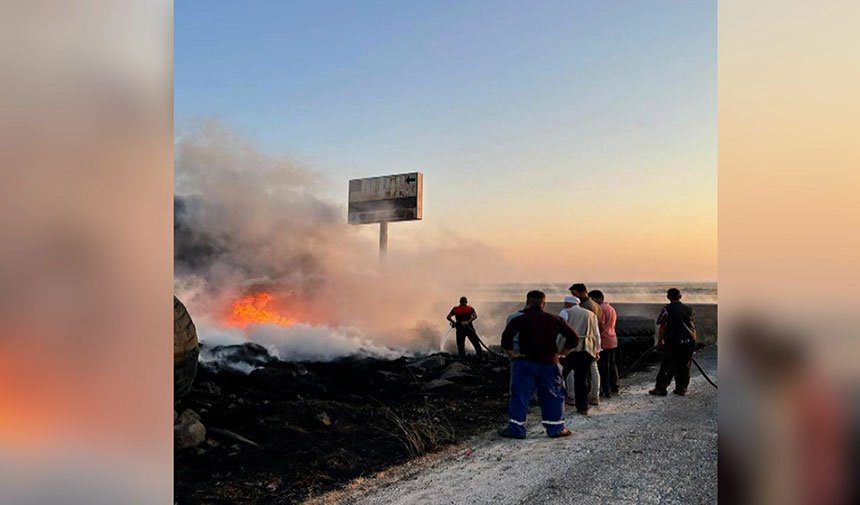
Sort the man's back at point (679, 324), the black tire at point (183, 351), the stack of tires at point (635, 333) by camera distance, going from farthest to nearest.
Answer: the stack of tires at point (635, 333)
the man's back at point (679, 324)
the black tire at point (183, 351)

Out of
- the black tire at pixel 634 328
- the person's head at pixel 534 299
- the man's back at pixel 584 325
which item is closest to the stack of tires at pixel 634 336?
the black tire at pixel 634 328

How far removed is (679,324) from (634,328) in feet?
15.1

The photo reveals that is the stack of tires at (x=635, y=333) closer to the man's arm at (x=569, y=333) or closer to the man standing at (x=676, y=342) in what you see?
the man standing at (x=676, y=342)

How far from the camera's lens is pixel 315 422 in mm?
5449

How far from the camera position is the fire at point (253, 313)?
8242 millimetres

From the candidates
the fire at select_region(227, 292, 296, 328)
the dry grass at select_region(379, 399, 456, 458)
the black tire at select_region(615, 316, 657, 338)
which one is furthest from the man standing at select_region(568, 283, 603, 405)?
the fire at select_region(227, 292, 296, 328)

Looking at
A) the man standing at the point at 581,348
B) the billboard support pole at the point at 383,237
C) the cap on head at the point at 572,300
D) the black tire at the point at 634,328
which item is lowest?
the black tire at the point at 634,328

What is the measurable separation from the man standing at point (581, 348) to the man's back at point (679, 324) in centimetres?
119

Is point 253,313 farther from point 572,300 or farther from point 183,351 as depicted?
point 572,300

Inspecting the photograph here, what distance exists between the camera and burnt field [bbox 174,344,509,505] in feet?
13.9

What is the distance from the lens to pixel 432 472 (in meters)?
4.36

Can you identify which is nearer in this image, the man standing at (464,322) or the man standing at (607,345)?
the man standing at (607,345)

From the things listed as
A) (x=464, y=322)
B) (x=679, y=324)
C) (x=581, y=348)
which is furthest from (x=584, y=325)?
(x=464, y=322)

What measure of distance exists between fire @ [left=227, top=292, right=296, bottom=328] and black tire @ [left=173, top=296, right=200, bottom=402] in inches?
125
